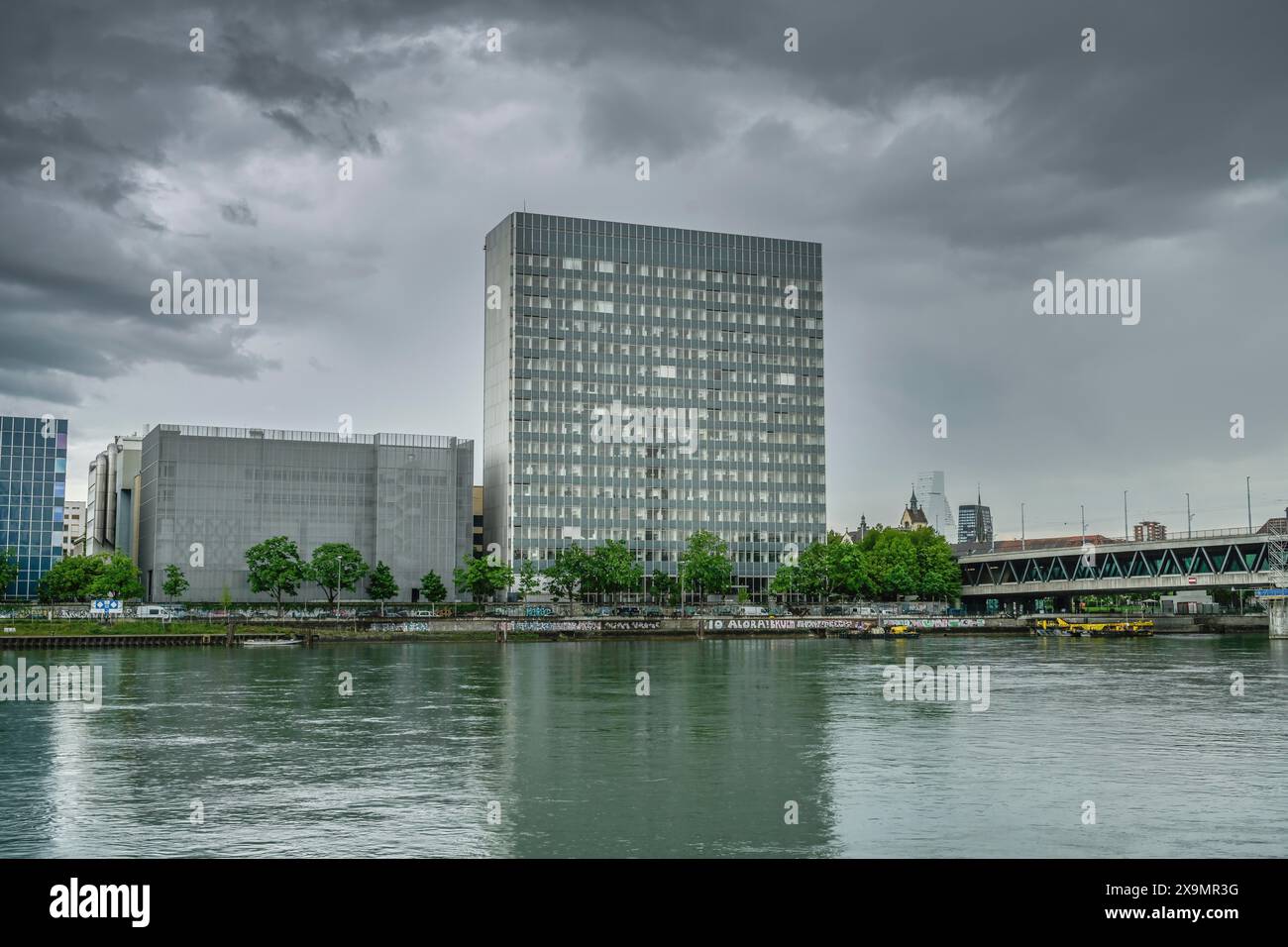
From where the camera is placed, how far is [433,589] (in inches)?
7539

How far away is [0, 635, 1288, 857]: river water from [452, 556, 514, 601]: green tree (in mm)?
103239

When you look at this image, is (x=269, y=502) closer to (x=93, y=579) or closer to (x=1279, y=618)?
(x=93, y=579)

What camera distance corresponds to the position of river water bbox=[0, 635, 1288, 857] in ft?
103

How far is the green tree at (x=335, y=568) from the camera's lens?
17838cm

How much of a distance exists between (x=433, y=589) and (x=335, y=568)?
59.7 feet

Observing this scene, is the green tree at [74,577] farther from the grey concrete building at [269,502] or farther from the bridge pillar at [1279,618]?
the bridge pillar at [1279,618]

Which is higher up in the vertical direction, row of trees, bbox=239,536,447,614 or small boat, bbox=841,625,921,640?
row of trees, bbox=239,536,447,614

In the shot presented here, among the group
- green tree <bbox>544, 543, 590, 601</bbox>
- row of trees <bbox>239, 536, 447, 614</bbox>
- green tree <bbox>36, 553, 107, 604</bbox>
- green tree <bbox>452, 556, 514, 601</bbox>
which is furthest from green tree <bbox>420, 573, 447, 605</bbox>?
green tree <bbox>36, 553, 107, 604</bbox>

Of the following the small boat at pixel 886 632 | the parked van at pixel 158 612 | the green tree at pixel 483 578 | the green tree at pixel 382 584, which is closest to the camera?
the parked van at pixel 158 612

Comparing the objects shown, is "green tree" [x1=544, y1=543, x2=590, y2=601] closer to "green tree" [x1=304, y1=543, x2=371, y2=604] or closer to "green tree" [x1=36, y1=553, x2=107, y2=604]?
"green tree" [x1=304, y1=543, x2=371, y2=604]

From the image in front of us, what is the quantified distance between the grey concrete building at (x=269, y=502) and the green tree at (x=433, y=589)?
6.52 m

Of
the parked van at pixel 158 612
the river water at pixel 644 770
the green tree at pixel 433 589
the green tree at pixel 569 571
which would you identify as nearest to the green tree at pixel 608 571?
the green tree at pixel 569 571

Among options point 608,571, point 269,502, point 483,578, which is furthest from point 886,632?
point 269,502
